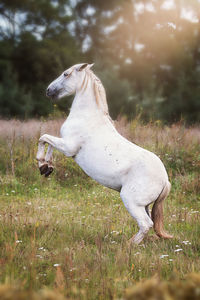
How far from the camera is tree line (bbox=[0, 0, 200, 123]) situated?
2058 centimetres

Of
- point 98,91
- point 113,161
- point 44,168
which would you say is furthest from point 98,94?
point 44,168

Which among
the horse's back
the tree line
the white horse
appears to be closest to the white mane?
the white horse

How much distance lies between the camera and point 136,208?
12.2 feet

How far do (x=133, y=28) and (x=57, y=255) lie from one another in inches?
939

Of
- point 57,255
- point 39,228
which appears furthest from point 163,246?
point 39,228

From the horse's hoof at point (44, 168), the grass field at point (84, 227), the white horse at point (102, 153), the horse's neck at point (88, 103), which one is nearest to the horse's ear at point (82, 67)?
the white horse at point (102, 153)

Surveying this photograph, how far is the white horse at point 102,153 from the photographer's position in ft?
12.2

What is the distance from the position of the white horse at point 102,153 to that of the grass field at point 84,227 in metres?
0.49

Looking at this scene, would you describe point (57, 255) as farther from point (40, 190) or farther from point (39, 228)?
point (40, 190)

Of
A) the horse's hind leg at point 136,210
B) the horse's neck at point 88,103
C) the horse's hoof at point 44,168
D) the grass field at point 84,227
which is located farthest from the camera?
→ the horse's neck at point 88,103

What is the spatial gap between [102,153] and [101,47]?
20838 mm

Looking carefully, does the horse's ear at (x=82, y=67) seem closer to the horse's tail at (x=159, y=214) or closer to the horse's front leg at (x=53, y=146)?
the horse's front leg at (x=53, y=146)

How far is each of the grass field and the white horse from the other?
49 cm

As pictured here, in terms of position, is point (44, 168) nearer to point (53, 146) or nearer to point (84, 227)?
point (53, 146)
